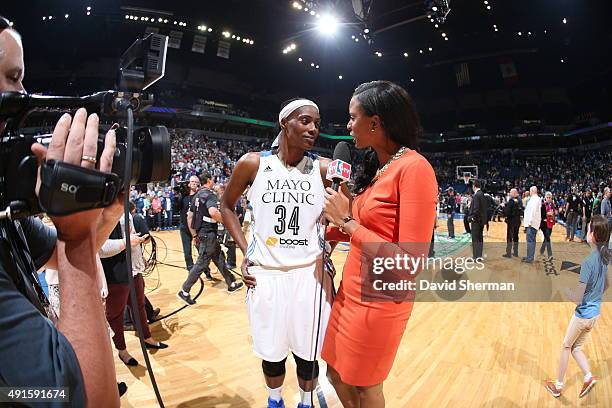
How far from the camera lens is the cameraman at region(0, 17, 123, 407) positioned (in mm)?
566

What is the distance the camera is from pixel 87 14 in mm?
17250

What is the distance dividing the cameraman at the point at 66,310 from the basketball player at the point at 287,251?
1385 mm

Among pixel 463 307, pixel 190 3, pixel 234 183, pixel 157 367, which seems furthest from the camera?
pixel 190 3

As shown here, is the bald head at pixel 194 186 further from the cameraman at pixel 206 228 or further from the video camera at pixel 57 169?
the video camera at pixel 57 169

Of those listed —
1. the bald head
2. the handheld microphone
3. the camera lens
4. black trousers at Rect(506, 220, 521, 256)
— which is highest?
the camera lens

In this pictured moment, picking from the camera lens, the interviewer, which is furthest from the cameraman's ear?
the interviewer

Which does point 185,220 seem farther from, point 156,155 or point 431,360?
point 156,155

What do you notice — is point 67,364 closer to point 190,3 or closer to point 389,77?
point 190,3

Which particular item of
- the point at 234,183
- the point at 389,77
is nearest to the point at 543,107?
the point at 389,77

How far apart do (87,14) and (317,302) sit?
20.9 metres

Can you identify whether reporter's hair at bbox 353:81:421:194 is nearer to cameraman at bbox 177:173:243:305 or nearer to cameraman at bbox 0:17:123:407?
cameraman at bbox 0:17:123:407

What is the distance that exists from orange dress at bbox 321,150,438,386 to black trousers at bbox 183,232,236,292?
4.01 m

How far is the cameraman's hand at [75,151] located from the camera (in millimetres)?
673

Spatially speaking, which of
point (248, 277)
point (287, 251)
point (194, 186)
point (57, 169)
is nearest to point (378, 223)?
point (287, 251)
